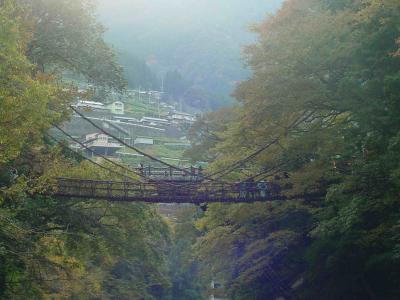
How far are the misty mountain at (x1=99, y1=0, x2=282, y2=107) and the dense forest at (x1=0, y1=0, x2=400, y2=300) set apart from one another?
9696 centimetres

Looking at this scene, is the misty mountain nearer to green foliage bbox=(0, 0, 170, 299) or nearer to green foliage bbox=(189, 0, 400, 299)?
green foliage bbox=(189, 0, 400, 299)

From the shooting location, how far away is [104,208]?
46.3 ft

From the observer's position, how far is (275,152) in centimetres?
1330

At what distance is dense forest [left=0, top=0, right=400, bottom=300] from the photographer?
29.3ft

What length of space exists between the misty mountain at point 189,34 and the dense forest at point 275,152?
318ft

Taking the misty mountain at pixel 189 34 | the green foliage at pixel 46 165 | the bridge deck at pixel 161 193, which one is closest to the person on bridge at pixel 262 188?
the bridge deck at pixel 161 193

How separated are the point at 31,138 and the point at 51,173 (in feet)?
3.55

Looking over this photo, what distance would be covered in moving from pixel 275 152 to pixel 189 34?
13181cm

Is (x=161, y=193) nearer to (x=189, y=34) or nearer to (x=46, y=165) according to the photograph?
(x=46, y=165)

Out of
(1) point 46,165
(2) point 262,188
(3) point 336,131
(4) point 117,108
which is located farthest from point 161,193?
(4) point 117,108

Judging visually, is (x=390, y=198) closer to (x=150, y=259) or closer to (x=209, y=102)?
(x=150, y=259)

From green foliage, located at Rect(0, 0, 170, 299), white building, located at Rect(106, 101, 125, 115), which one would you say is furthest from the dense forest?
white building, located at Rect(106, 101, 125, 115)

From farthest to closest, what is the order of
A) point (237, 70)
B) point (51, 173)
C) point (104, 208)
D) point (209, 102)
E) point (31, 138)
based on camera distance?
point (237, 70) → point (209, 102) → point (104, 208) → point (31, 138) → point (51, 173)

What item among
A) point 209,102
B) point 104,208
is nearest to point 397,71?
point 104,208
